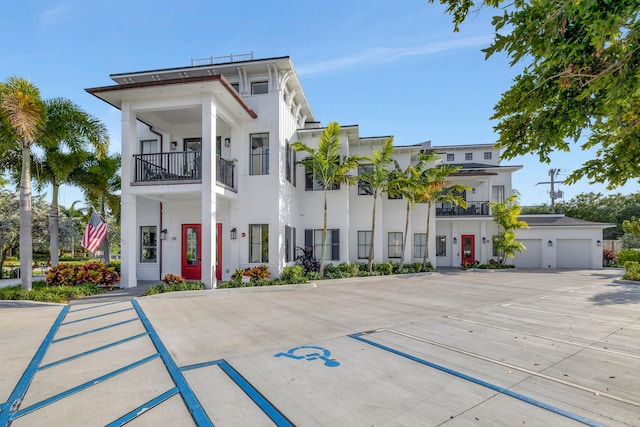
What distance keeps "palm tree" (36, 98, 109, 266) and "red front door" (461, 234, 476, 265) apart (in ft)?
66.6

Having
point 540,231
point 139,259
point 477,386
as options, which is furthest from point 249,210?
point 540,231

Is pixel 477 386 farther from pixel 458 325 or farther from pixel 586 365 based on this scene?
pixel 458 325

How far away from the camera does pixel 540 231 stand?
22.6 m

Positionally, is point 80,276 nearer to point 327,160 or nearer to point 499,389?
point 327,160

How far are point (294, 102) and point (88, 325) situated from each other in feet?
42.3

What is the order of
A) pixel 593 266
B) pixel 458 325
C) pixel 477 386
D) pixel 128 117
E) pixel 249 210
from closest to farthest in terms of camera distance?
pixel 477 386
pixel 458 325
pixel 128 117
pixel 249 210
pixel 593 266

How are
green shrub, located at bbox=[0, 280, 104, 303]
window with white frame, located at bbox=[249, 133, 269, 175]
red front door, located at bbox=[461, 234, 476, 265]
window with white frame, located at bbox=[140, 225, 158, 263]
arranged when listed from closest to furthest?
1. green shrub, located at bbox=[0, 280, 104, 303]
2. window with white frame, located at bbox=[249, 133, 269, 175]
3. window with white frame, located at bbox=[140, 225, 158, 263]
4. red front door, located at bbox=[461, 234, 476, 265]

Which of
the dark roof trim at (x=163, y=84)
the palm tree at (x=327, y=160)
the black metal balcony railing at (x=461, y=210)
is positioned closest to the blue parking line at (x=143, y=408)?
the dark roof trim at (x=163, y=84)

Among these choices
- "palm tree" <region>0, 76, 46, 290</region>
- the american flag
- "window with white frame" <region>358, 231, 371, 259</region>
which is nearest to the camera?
"palm tree" <region>0, 76, 46, 290</region>

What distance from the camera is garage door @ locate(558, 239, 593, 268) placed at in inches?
879

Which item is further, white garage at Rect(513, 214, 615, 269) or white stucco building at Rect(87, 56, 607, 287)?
white garage at Rect(513, 214, 615, 269)

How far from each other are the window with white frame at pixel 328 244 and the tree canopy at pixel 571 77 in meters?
12.2

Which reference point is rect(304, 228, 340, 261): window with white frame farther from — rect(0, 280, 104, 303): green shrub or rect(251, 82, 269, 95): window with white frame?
rect(0, 280, 104, 303): green shrub

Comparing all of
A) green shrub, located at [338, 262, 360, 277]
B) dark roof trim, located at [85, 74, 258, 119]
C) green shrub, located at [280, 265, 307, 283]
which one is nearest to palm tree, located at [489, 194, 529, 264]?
green shrub, located at [338, 262, 360, 277]
